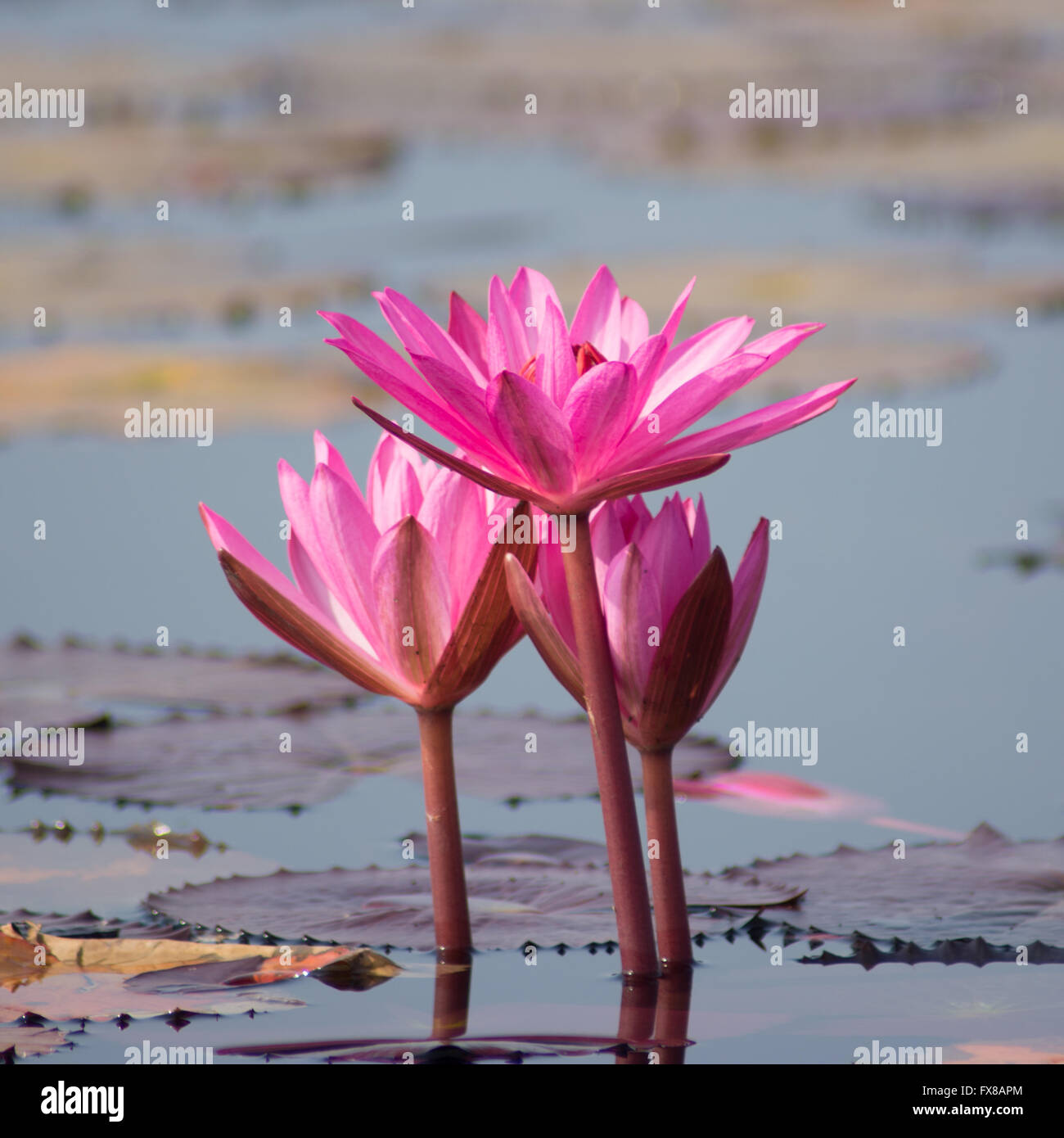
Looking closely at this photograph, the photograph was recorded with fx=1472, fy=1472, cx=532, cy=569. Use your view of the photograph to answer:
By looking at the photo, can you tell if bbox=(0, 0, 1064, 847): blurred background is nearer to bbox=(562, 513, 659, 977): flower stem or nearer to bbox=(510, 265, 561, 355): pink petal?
bbox=(562, 513, 659, 977): flower stem

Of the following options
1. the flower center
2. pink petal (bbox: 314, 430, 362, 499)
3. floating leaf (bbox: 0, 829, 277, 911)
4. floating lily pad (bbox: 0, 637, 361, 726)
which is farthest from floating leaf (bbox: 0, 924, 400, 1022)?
floating lily pad (bbox: 0, 637, 361, 726)

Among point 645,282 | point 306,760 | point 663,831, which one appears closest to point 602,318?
point 663,831

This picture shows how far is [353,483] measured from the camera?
1.09m

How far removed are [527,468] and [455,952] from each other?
0.40 meters

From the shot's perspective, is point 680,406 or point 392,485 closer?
point 680,406

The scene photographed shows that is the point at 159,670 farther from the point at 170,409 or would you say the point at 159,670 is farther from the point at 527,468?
the point at 170,409

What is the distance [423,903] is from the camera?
1.25 meters

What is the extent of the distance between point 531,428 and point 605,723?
8.4 inches

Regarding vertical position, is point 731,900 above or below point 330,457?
below

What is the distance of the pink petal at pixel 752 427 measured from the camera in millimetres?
966

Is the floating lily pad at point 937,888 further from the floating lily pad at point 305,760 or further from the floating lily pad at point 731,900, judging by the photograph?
the floating lily pad at point 305,760

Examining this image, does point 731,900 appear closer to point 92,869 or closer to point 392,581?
point 392,581

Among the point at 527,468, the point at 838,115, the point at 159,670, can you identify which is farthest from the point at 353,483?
the point at 838,115

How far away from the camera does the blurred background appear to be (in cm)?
209
